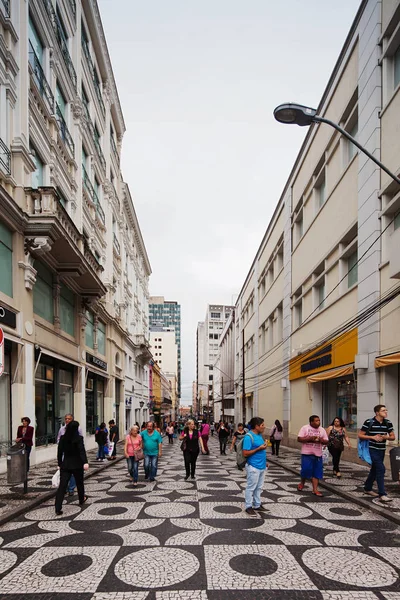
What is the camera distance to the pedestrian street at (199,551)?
461 cm

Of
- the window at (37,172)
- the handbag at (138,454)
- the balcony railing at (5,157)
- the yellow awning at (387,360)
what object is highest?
the window at (37,172)

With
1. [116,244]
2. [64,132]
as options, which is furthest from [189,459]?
[116,244]

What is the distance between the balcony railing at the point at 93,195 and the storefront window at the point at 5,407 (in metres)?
13.5

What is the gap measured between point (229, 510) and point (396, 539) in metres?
2.95

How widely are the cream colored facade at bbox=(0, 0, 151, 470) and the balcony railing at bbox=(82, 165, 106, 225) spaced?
131mm

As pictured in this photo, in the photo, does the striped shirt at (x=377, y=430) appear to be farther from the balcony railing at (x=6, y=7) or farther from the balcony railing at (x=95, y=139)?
the balcony railing at (x=95, y=139)

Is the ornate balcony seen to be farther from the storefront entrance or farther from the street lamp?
the street lamp

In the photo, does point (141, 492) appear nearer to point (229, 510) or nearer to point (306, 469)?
point (229, 510)

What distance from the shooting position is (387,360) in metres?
12.3

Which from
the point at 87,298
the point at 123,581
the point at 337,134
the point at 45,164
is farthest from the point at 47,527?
the point at 337,134

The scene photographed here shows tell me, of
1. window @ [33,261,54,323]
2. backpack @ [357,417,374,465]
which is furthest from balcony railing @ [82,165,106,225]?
backpack @ [357,417,374,465]

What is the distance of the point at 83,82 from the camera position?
79.4 ft

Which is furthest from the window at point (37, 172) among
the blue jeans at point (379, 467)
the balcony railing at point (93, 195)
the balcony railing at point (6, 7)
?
the blue jeans at point (379, 467)

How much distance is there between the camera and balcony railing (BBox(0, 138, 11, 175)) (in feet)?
43.3
